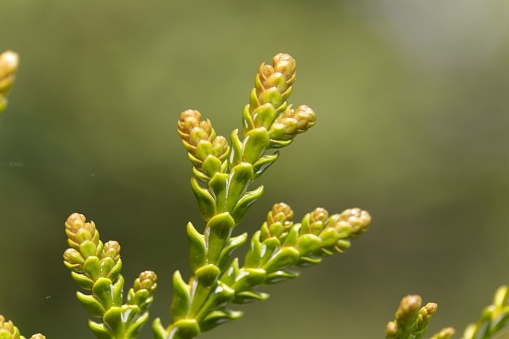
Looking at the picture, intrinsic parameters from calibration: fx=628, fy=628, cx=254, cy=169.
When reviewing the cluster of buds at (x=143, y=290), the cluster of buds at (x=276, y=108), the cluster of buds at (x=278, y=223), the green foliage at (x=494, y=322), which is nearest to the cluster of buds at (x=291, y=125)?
the cluster of buds at (x=276, y=108)

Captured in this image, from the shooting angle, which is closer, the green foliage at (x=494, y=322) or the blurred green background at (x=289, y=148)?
the green foliage at (x=494, y=322)

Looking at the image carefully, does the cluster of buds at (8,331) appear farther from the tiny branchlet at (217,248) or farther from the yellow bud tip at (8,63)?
the yellow bud tip at (8,63)

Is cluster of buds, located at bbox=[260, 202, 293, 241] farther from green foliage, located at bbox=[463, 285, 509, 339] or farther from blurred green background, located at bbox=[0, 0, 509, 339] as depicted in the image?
blurred green background, located at bbox=[0, 0, 509, 339]

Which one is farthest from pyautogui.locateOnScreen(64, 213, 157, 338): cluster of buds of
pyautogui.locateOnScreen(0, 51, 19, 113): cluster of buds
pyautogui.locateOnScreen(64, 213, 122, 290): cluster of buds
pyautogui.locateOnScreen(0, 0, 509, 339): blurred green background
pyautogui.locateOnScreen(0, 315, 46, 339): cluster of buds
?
pyautogui.locateOnScreen(0, 0, 509, 339): blurred green background

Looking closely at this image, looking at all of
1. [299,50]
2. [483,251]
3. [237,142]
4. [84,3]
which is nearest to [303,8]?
[299,50]

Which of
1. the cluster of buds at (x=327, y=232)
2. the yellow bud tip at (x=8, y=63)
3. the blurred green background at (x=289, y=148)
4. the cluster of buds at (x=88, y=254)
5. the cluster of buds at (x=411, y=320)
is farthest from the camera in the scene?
the blurred green background at (x=289, y=148)

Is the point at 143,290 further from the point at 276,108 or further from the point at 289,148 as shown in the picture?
the point at 289,148
